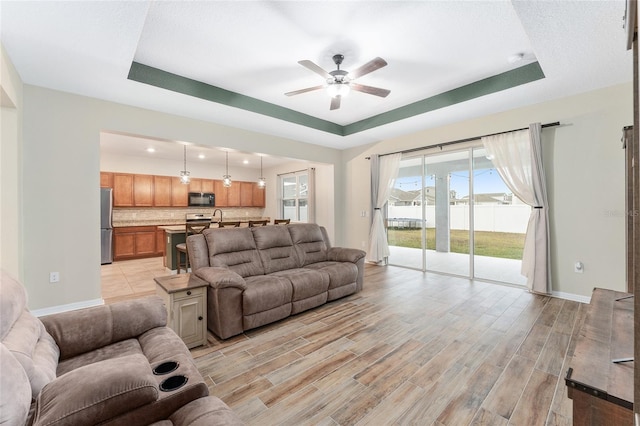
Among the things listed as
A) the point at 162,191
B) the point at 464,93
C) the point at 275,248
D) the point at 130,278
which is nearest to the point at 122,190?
the point at 162,191

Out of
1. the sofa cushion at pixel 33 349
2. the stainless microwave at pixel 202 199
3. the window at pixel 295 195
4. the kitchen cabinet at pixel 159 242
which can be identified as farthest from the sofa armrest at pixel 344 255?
the stainless microwave at pixel 202 199

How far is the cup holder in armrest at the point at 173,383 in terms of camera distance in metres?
1.14

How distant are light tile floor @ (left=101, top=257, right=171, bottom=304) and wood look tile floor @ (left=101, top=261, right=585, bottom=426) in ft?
7.92

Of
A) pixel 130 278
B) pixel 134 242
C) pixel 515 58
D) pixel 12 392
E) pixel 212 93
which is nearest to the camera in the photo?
pixel 12 392

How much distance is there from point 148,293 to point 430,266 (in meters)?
4.97

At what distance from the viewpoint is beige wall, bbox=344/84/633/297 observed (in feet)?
11.0

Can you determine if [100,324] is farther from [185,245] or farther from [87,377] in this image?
[185,245]

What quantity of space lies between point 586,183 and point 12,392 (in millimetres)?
5340

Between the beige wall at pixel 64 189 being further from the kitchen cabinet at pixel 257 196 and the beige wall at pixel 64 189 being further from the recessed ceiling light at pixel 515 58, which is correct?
the kitchen cabinet at pixel 257 196

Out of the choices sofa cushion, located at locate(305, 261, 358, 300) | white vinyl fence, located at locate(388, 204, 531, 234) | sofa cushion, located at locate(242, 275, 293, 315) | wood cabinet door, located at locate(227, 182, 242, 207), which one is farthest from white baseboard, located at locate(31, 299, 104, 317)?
wood cabinet door, located at locate(227, 182, 242, 207)

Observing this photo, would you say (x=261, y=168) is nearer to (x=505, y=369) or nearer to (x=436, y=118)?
(x=436, y=118)

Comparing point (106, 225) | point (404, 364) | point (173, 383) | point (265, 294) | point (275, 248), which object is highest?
point (106, 225)

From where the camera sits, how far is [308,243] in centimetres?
422

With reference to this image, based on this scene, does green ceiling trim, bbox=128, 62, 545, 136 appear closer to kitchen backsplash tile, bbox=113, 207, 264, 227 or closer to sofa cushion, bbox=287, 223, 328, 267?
sofa cushion, bbox=287, 223, 328, 267
